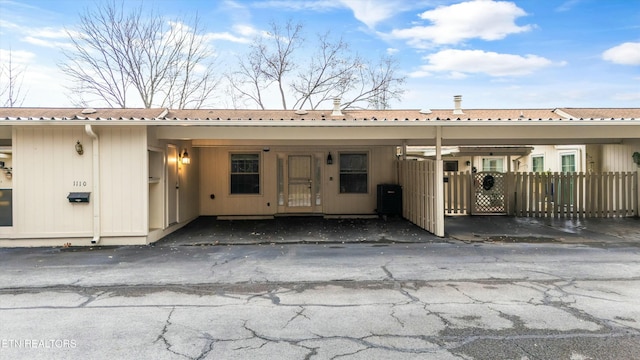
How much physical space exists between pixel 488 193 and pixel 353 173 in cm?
427

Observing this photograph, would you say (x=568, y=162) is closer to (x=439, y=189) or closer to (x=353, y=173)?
(x=353, y=173)

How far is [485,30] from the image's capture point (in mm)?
19234

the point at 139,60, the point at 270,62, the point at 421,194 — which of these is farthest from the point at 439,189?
the point at 139,60

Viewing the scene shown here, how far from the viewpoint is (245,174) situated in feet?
39.2

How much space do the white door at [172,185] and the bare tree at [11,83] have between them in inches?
655

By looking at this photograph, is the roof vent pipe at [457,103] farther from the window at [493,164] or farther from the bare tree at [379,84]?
the bare tree at [379,84]

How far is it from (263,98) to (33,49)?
37.8ft

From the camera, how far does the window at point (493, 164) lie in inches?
659

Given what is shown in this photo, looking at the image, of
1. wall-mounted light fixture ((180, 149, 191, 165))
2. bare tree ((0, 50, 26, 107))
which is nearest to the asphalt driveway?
wall-mounted light fixture ((180, 149, 191, 165))

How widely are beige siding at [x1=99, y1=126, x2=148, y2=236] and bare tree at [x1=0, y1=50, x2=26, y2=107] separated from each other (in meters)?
17.5

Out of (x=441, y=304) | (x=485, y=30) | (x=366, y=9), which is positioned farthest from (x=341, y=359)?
(x=485, y=30)

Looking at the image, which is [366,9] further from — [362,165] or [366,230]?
[366,230]

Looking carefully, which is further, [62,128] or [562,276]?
[62,128]

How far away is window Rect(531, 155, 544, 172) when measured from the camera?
1547 centimetres
